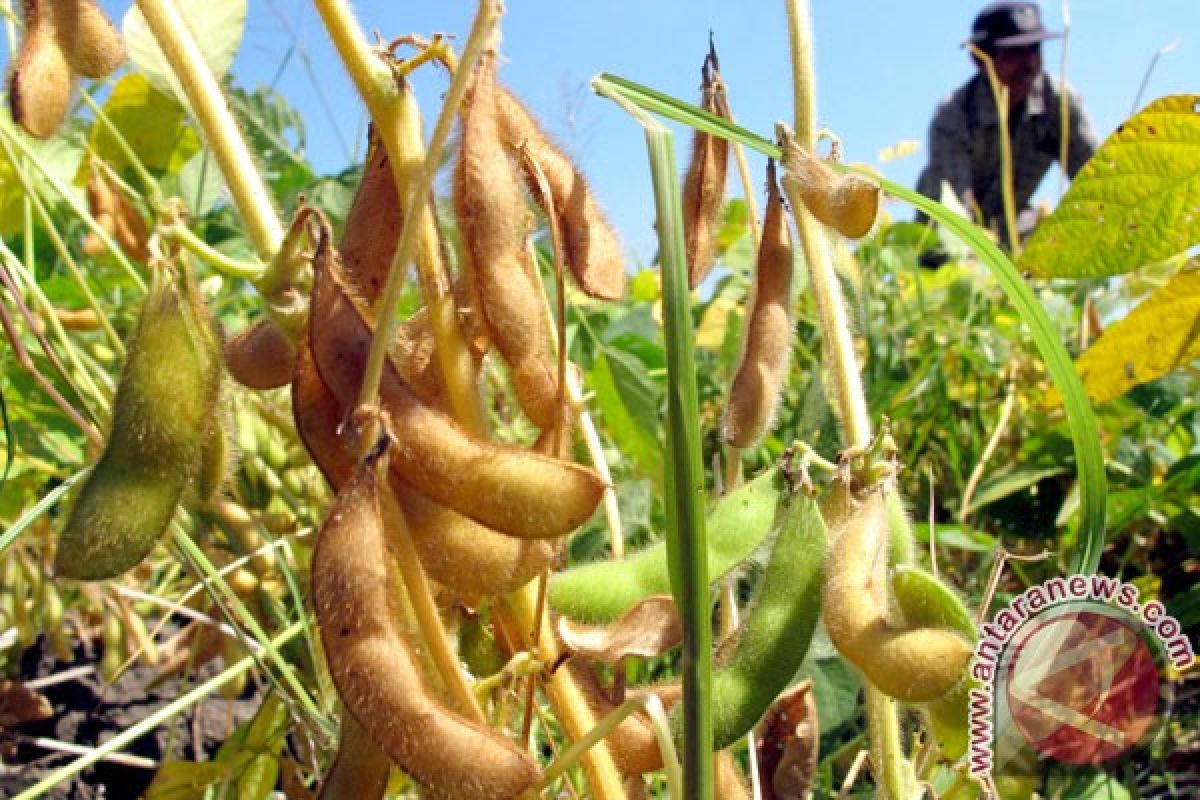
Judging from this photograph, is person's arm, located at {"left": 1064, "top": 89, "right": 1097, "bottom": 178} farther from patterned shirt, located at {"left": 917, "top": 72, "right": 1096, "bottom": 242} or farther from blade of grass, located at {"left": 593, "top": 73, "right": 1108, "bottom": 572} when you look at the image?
blade of grass, located at {"left": 593, "top": 73, "right": 1108, "bottom": 572}

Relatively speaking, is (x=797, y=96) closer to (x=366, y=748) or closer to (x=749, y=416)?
(x=749, y=416)

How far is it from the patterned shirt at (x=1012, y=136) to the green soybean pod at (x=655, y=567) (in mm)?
6182

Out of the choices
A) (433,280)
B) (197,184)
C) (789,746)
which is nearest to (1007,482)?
(789,746)

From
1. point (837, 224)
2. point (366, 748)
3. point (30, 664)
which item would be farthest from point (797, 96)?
point (30, 664)

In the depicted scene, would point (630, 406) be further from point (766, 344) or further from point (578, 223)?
point (578, 223)

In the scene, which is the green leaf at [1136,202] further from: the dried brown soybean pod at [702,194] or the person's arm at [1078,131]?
the person's arm at [1078,131]

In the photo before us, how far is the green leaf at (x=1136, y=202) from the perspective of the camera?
37.0 inches

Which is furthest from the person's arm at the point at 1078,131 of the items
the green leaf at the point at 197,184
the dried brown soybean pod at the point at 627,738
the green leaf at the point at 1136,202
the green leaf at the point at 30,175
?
the dried brown soybean pod at the point at 627,738

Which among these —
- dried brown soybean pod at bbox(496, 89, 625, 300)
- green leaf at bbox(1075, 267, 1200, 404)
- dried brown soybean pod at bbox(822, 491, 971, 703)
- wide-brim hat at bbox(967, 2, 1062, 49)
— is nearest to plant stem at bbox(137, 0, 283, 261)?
dried brown soybean pod at bbox(496, 89, 625, 300)

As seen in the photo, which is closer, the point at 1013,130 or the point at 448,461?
the point at 448,461

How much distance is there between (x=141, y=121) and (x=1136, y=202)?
149 centimetres

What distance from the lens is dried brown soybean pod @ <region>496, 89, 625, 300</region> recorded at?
0.73 metres

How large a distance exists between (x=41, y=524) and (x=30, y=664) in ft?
1.78

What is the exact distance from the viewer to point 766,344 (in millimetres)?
851
